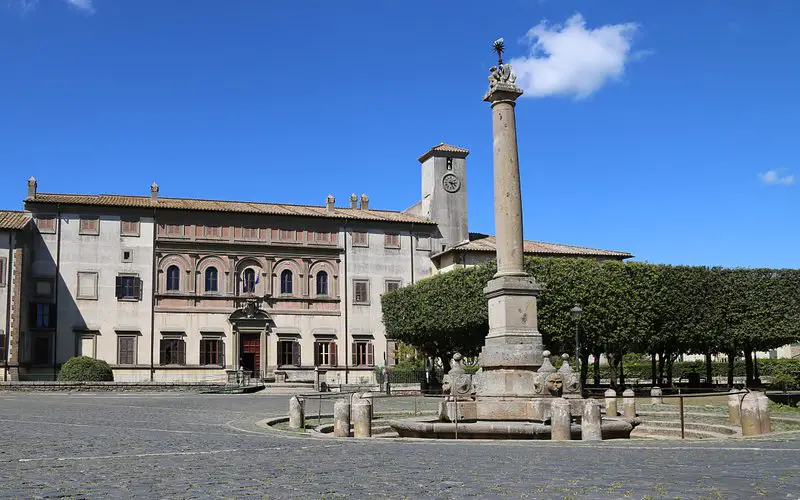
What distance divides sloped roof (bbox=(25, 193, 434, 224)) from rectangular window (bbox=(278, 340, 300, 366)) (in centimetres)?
834

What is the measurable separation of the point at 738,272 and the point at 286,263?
27.3 meters

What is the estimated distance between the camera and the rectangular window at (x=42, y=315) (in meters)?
47.9

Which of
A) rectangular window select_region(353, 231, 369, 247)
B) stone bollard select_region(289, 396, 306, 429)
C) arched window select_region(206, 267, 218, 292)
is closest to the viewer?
stone bollard select_region(289, 396, 306, 429)

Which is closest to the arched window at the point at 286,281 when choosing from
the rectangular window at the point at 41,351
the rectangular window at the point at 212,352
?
the rectangular window at the point at 212,352

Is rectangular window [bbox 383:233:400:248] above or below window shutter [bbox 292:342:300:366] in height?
above

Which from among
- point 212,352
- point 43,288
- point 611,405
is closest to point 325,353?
point 212,352

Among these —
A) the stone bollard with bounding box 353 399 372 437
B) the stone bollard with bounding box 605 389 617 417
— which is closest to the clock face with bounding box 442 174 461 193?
the stone bollard with bounding box 605 389 617 417

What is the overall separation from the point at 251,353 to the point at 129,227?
1085 cm

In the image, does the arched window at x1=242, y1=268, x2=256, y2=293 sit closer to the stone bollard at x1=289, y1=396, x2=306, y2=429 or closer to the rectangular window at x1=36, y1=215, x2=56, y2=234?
the rectangular window at x1=36, y1=215, x2=56, y2=234

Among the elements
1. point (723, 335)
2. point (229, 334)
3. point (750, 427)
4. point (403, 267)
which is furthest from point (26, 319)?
point (750, 427)

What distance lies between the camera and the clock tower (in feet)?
188

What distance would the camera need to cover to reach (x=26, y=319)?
47562mm

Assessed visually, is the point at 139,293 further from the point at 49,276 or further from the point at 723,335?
the point at 723,335

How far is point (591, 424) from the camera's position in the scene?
1441 cm
